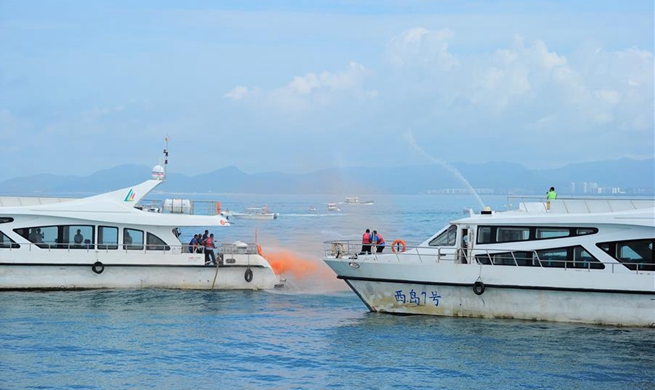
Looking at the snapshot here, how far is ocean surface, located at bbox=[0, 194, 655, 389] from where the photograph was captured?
19.7 meters

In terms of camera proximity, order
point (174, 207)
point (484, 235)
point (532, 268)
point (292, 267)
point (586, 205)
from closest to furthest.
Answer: point (532, 268) < point (586, 205) < point (484, 235) < point (174, 207) < point (292, 267)

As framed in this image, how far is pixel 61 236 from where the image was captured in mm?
31516

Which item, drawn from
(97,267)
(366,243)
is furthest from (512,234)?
(97,267)

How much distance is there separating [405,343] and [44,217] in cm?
1471

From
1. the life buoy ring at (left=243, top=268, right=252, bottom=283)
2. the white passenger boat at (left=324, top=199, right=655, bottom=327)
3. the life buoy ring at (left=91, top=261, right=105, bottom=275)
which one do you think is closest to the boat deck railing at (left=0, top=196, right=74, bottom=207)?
the life buoy ring at (left=91, top=261, right=105, bottom=275)

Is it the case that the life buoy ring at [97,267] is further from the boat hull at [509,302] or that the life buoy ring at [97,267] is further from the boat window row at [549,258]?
the boat window row at [549,258]

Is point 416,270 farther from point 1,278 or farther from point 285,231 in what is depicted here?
point 285,231

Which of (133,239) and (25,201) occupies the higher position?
(25,201)

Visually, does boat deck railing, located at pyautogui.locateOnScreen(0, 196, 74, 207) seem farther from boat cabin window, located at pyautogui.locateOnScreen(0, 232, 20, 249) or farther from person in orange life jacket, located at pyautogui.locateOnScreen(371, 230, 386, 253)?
person in orange life jacket, located at pyautogui.locateOnScreen(371, 230, 386, 253)

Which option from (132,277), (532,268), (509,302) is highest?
(532,268)

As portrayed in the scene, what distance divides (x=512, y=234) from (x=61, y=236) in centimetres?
1555

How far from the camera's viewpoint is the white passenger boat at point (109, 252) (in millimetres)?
30984

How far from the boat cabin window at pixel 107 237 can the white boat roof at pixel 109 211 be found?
34cm

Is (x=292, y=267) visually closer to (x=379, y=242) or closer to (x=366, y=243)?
(x=366, y=243)
